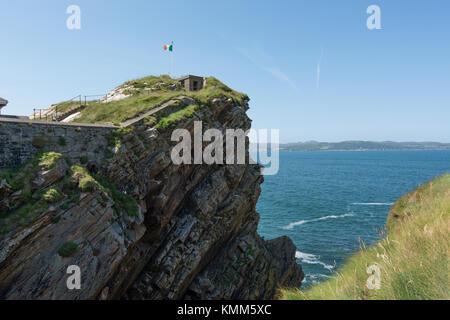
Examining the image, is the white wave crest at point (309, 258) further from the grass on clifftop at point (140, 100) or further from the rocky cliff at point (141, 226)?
the grass on clifftop at point (140, 100)

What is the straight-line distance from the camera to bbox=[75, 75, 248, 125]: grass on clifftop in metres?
23.1

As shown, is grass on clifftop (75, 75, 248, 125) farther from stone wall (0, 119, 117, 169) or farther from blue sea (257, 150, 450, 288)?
blue sea (257, 150, 450, 288)

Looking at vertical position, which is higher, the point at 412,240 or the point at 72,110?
the point at 72,110

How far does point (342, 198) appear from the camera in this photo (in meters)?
72.9

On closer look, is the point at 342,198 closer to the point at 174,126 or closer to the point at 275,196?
the point at 275,196

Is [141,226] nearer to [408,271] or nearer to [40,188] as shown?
[40,188]

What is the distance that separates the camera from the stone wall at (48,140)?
1458 cm

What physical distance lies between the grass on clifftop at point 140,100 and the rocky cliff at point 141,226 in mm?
1730

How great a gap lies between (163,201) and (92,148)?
23.0ft

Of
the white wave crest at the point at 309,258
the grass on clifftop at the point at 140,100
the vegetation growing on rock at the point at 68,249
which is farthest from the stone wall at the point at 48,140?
the white wave crest at the point at 309,258

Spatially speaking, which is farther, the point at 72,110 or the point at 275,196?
the point at 275,196

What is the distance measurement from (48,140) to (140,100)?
35.9ft
